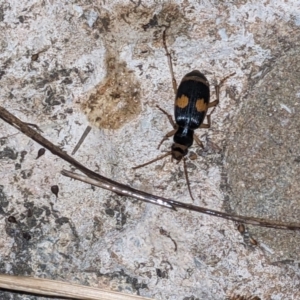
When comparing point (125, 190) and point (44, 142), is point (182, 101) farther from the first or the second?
point (44, 142)

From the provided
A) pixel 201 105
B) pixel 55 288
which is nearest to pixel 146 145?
pixel 201 105

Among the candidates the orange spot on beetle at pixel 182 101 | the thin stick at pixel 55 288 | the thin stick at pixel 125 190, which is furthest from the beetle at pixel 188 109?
the thin stick at pixel 55 288

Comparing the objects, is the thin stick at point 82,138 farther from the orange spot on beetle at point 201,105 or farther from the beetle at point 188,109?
the orange spot on beetle at point 201,105

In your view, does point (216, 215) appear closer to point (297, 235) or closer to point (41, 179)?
point (297, 235)

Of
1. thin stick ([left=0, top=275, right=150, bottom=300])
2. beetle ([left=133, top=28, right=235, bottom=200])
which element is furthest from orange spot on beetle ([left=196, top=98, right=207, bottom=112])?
thin stick ([left=0, top=275, right=150, bottom=300])

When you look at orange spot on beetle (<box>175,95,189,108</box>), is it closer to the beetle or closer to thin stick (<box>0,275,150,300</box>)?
the beetle

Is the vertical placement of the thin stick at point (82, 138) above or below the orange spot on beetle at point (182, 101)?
below
